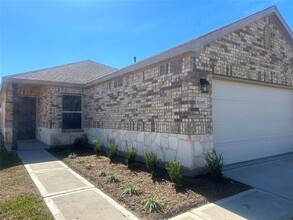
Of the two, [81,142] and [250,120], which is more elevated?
[250,120]

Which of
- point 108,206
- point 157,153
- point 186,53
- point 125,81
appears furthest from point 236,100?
point 108,206

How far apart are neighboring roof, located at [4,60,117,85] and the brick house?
14 centimetres

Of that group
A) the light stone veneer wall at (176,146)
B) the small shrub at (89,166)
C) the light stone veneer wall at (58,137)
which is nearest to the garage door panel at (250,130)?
the light stone veneer wall at (176,146)

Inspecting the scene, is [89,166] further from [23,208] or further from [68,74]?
[68,74]

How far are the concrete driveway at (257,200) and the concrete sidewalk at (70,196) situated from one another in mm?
1247

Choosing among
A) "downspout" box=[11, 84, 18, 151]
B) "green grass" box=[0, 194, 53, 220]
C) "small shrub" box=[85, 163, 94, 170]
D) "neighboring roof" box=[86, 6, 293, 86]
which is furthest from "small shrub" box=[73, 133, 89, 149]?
"green grass" box=[0, 194, 53, 220]

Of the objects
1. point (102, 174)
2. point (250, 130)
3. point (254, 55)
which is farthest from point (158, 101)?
point (254, 55)

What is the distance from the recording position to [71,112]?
1184cm

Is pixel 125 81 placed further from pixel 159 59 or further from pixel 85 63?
pixel 85 63

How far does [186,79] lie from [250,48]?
3060 mm

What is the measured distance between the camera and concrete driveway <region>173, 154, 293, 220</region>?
12.6 feet

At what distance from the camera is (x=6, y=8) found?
296 inches

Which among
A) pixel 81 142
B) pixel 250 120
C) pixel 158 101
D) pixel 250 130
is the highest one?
pixel 158 101

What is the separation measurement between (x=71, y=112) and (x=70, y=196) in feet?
24.9
